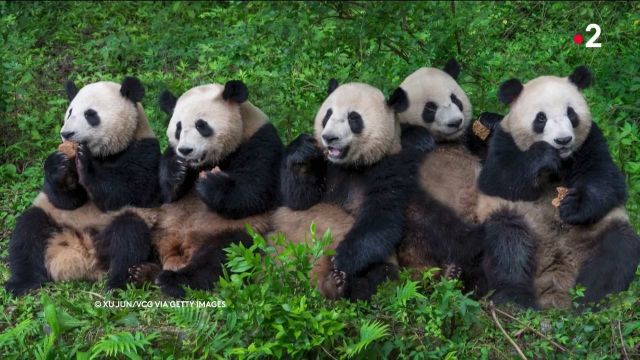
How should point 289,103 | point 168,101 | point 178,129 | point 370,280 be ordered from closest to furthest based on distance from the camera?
point 370,280
point 178,129
point 168,101
point 289,103

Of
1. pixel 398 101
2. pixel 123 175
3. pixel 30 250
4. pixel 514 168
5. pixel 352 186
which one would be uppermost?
pixel 398 101

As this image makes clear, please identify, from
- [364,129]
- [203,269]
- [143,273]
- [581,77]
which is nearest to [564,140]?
[581,77]

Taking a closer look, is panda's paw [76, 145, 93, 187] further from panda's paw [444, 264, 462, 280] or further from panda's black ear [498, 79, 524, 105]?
panda's black ear [498, 79, 524, 105]

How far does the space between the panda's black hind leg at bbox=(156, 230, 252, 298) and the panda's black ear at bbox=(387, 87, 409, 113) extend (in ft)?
5.00

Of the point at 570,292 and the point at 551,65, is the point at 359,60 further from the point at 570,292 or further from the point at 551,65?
the point at 570,292

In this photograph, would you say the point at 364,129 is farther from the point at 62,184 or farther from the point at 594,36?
the point at 594,36

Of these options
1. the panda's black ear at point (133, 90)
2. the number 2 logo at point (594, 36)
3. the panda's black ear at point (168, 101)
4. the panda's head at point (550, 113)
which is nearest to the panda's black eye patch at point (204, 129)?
the panda's black ear at point (168, 101)

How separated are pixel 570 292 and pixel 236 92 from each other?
308 centimetres

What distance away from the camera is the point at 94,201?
26.1ft

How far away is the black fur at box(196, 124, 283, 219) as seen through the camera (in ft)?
25.0

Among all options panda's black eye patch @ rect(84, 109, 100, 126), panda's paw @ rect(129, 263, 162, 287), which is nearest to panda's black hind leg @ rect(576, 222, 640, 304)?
panda's paw @ rect(129, 263, 162, 287)

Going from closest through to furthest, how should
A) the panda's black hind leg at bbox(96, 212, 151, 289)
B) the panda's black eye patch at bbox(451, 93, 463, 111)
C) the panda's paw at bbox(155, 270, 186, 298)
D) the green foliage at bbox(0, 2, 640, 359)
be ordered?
1. the green foliage at bbox(0, 2, 640, 359)
2. the panda's paw at bbox(155, 270, 186, 298)
3. the panda's black hind leg at bbox(96, 212, 151, 289)
4. the panda's black eye patch at bbox(451, 93, 463, 111)

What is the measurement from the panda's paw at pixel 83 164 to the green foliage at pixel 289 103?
85 centimetres

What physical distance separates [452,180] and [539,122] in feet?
2.69
